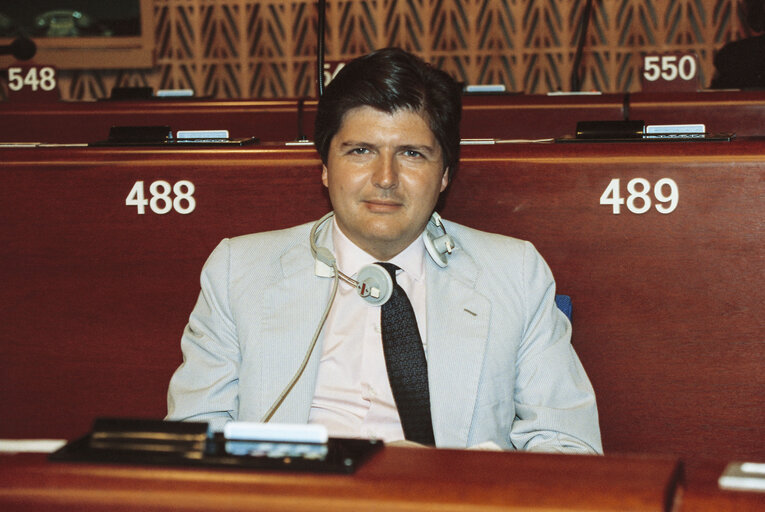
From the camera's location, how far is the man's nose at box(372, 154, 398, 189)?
5.67 ft

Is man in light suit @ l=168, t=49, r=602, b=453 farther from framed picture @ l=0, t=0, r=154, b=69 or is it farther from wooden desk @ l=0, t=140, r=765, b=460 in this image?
framed picture @ l=0, t=0, r=154, b=69

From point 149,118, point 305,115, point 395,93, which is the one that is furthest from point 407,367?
point 149,118

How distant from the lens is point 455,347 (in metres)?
1.69

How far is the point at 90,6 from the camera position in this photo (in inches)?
303

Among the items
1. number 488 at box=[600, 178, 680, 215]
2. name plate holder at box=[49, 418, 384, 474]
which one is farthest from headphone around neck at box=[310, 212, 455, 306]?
name plate holder at box=[49, 418, 384, 474]

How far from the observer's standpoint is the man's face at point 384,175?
5.72 feet

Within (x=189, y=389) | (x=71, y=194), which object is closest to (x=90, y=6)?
(x=71, y=194)

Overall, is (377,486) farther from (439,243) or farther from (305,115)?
(305,115)

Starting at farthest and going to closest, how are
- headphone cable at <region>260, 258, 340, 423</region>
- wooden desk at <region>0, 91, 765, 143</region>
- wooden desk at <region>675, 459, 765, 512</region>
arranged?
wooden desk at <region>0, 91, 765, 143</region>, headphone cable at <region>260, 258, 340, 423</region>, wooden desk at <region>675, 459, 765, 512</region>

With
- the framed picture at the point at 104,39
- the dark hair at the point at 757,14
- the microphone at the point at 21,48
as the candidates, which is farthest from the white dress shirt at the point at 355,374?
the framed picture at the point at 104,39

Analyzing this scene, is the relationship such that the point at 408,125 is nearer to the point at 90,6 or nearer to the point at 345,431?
the point at 345,431

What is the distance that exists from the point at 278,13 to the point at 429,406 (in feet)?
21.1

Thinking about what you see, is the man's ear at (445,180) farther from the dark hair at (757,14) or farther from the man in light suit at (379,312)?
the dark hair at (757,14)

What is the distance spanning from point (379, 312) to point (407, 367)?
116 mm
